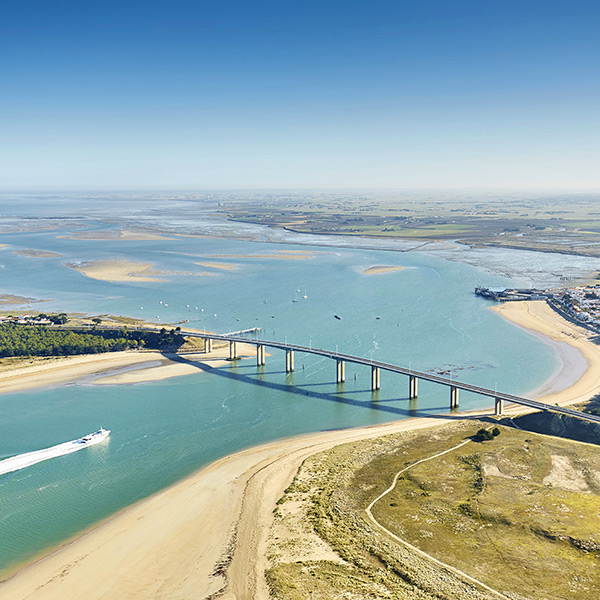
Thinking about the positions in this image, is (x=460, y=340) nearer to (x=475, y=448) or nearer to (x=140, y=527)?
(x=475, y=448)

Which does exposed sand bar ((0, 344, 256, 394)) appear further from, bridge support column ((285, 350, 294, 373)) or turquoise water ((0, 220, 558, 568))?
bridge support column ((285, 350, 294, 373))

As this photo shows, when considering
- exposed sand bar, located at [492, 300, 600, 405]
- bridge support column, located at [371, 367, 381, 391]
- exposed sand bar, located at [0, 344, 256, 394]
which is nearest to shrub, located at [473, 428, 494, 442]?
exposed sand bar, located at [492, 300, 600, 405]

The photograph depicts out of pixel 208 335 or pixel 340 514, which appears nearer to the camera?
pixel 340 514

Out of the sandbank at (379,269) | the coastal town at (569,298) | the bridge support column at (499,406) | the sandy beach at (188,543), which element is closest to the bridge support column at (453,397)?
the bridge support column at (499,406)

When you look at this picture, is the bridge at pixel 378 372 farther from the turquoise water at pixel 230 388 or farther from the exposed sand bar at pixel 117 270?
the exposed sand bar at pixel 117 270

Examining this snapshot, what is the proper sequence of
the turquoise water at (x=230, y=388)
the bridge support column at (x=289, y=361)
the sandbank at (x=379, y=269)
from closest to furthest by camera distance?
the turquoise water at (x=230, y=388)
the bridge support column at (x=289, y=361)
the sandbank at (x=379, y=269)

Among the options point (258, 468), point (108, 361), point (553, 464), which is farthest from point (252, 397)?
point (553, 464)

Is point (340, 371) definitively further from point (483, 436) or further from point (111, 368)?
point (111, 368)
